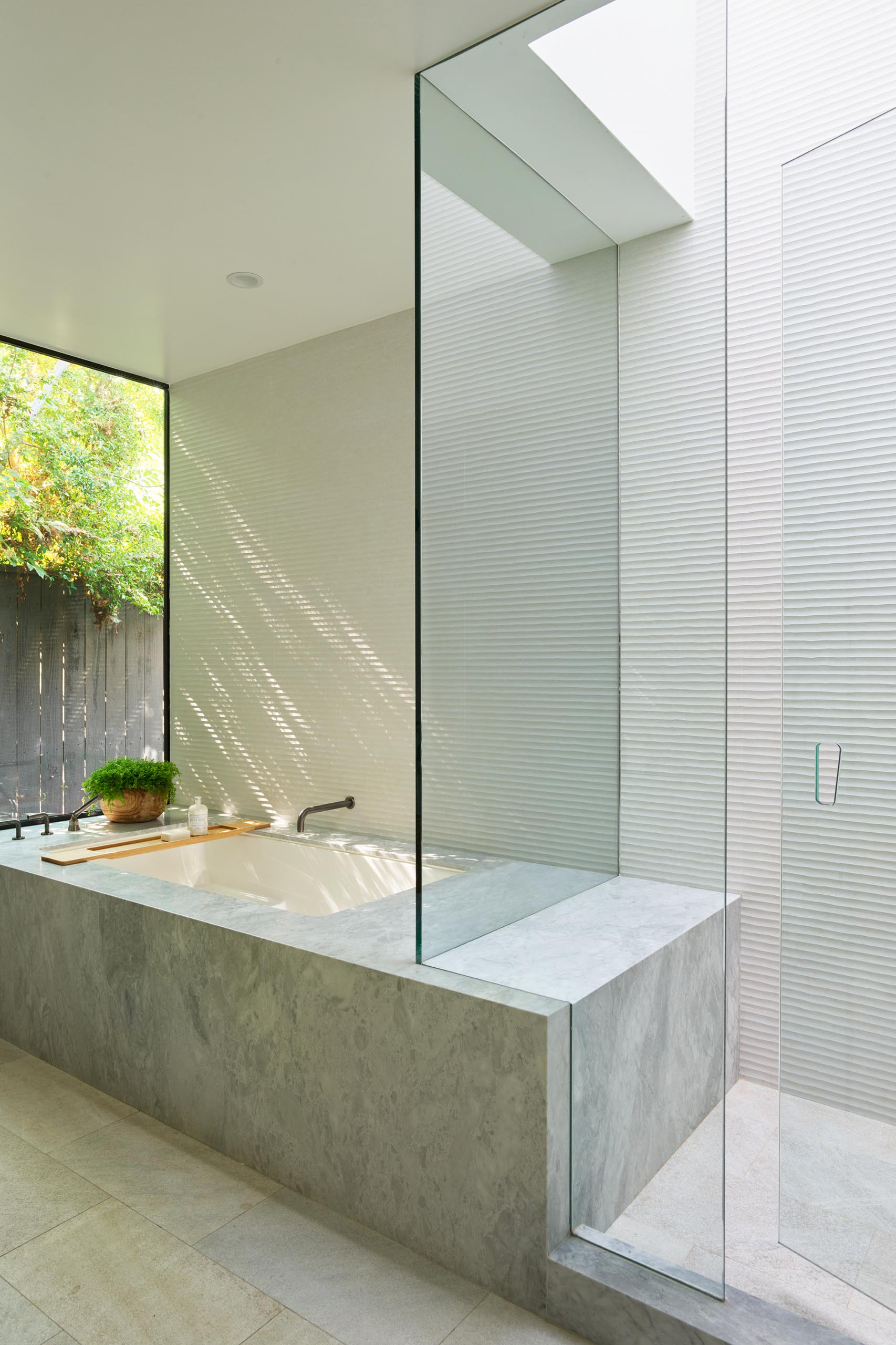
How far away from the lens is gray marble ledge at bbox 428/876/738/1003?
1.84m

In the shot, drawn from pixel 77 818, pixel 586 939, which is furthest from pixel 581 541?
pixel 77 818

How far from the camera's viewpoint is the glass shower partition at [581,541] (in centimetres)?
188

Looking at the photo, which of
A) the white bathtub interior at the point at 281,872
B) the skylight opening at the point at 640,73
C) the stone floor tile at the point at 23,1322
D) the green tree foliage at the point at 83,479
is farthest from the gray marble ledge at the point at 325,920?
the skylight opening at the point at 640,73

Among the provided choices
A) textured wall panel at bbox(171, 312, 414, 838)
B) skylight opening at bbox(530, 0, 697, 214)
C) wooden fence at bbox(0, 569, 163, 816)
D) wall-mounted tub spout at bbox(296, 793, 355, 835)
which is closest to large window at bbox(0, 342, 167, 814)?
wooden fence at bbox(0, 569, 163, 816)

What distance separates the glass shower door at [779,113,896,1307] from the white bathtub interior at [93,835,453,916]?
1730 millimetres

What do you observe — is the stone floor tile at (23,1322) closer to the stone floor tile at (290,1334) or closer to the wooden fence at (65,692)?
the stone floor tile at (290,1334)

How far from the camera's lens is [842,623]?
1668 mm

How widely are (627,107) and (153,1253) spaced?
2.91 meters

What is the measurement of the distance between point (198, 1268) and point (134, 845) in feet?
5.92

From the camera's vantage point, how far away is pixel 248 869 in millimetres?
3666

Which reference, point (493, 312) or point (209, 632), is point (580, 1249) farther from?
point (209, 632)

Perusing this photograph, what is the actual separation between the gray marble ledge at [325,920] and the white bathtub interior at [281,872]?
130mm

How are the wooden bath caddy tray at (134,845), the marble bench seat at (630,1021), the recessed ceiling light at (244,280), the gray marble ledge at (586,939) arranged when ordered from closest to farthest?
the marble bench seat at (630,1021), the gray marble ledge at (586,939), the wooden bath caddy tray at (134,845), the recessed ceiling light at (244,280)

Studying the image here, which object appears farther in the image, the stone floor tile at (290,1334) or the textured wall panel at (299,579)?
the textured wall panel at (299,579)
